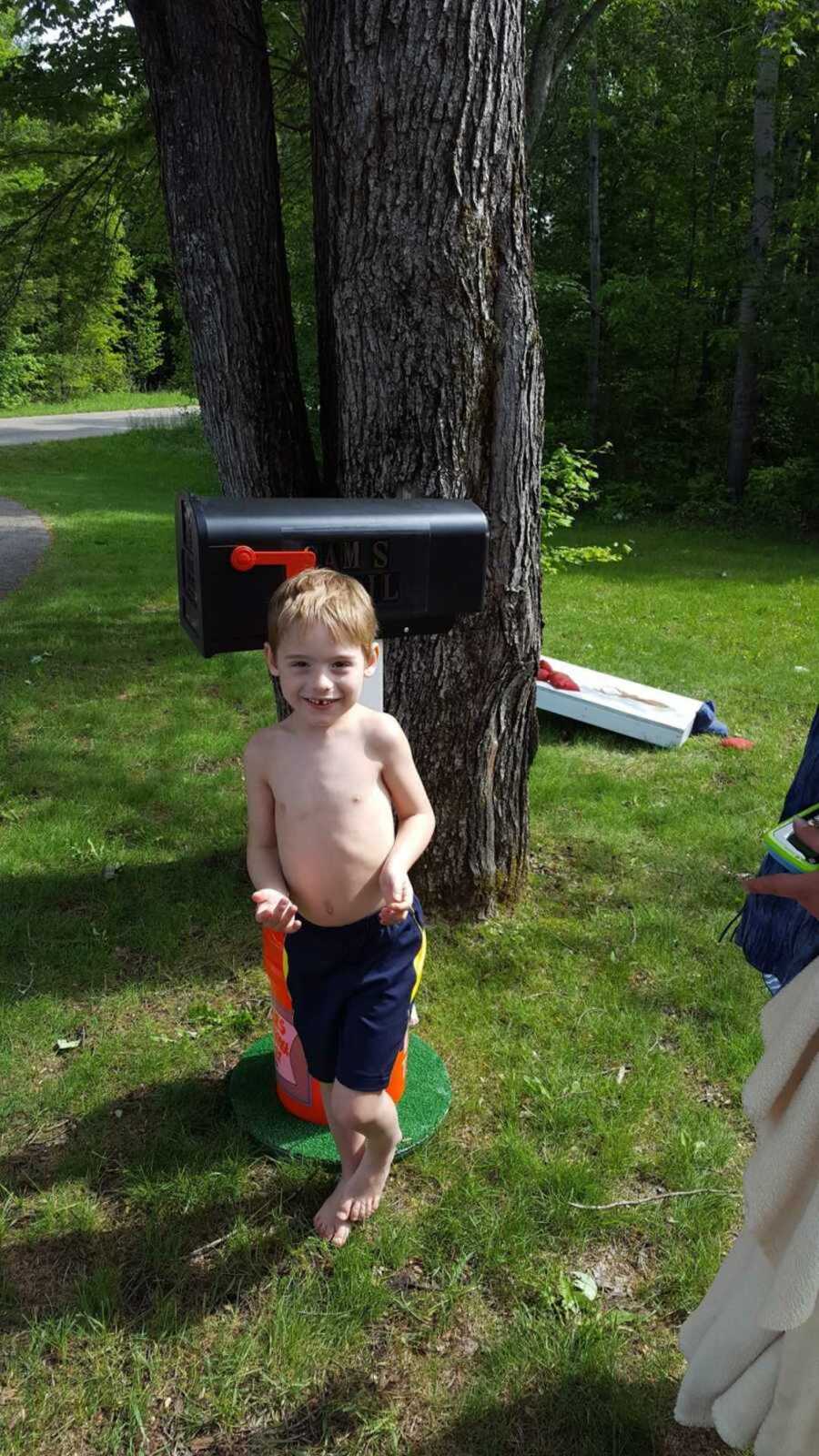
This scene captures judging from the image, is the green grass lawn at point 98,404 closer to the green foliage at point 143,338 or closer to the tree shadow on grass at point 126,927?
the green foliage at point 143,338

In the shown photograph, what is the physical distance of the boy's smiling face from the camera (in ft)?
6.39

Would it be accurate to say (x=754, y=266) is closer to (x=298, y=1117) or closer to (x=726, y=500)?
(x=726, y=500)

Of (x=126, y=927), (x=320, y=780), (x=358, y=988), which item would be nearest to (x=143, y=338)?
(x=126, y=927)

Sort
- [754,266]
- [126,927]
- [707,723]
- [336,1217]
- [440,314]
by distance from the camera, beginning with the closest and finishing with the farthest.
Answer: [336,1217] < [440,314] < [126,927] < [707,723] < [754,266]

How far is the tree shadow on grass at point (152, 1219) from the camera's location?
83.7 inches

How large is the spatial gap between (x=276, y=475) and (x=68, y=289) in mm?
4565

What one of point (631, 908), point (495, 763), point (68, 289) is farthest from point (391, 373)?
point (68, 289)

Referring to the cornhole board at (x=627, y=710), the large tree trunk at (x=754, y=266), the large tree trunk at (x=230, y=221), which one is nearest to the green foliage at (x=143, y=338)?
the large tree trunk at (x=754, y=266)

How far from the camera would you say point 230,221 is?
306 cm

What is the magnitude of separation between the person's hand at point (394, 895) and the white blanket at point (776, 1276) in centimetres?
73

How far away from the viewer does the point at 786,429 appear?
14.4 m

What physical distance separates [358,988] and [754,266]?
515 inches

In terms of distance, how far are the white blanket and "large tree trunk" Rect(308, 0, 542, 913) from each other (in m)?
1.87

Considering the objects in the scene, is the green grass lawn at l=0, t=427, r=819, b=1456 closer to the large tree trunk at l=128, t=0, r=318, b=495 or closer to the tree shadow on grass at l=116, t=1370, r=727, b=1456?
the tree shadow on grass at l=116, t=1370, r=727, b=1456
